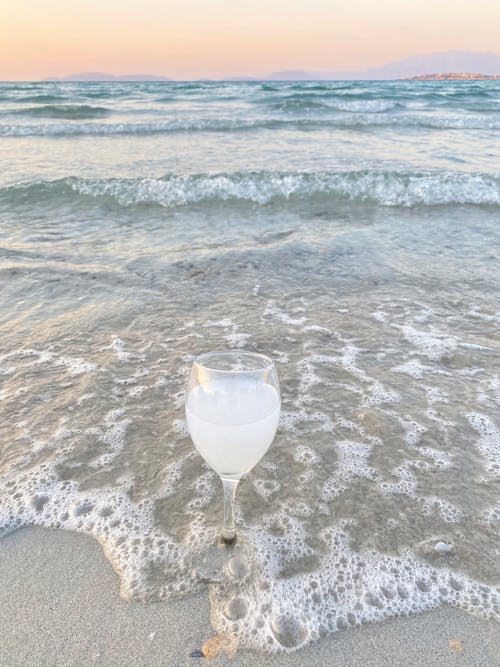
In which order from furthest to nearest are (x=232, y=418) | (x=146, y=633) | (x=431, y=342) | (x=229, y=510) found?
1. (x=431, y=342)
2. (x=229, y=510)
3. (x=146, y=633)
4. (x=232, y=418)

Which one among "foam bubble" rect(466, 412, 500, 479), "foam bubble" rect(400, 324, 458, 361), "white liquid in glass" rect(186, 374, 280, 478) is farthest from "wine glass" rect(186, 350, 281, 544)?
"foam bubble" rect(400, 324, 458, 361)

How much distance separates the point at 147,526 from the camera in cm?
200

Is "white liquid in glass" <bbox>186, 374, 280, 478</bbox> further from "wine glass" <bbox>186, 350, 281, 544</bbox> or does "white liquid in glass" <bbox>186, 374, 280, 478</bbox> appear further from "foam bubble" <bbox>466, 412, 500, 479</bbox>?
"foam bubble" <bbox>466, 412, 500, 479</bbox>

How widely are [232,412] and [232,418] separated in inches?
0.9

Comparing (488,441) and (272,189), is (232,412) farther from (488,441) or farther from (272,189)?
(272,189)

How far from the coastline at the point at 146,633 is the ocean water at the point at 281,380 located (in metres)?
0.05

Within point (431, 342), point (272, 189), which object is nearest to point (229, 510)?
point (431, 342)

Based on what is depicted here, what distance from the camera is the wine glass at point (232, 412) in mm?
1448

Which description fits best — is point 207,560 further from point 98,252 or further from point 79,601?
point 98,252

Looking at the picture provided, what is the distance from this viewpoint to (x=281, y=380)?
3.14 m

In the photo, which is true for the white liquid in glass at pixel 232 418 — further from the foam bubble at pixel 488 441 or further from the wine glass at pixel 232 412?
the foam bubble at pixel 488 441

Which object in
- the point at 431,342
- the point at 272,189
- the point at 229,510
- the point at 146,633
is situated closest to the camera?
the point at 146,633

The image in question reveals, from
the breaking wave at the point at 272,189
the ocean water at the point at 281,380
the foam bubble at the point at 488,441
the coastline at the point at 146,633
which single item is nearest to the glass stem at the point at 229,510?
Answer: the ocean water at the point at 281,380

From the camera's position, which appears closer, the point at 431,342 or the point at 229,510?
the point at 229,510
